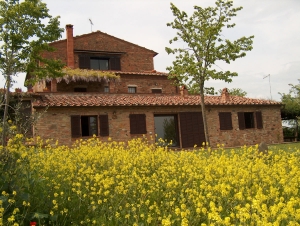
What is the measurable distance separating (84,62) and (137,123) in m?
9.14

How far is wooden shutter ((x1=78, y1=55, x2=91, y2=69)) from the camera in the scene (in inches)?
992

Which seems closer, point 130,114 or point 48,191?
point 48,191

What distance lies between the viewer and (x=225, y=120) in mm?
21500

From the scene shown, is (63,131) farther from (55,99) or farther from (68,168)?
(68,168)

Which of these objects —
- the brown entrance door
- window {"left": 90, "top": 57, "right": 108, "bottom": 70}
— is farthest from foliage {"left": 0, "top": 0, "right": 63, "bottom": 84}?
window {"left": 90, "top": 57, "right": 108, "bottom": 70}

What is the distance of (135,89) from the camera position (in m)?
25.9

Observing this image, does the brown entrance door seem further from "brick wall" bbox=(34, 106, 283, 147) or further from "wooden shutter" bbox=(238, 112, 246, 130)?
"wooden shutter" bbox=(238, 112, 246, 130)

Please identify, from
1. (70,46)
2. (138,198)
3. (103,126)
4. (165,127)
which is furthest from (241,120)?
(138,198)

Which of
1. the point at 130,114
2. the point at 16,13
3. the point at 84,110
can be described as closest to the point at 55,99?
the point at 84,110

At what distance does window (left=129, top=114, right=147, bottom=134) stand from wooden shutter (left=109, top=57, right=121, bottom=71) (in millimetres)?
8667

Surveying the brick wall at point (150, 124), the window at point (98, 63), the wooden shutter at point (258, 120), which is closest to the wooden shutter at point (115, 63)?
the window at point (98, 63)

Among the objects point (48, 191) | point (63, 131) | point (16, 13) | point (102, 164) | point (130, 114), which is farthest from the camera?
point (130, 114)

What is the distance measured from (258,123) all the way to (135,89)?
32.3ft

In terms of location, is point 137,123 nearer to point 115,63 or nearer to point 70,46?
point 115,63
